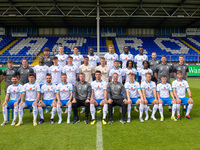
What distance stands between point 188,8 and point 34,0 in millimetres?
16003

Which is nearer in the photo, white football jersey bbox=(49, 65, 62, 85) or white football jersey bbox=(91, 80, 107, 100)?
white football jersey bbox=(91, 80, 107, 100)

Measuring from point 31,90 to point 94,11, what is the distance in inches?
628

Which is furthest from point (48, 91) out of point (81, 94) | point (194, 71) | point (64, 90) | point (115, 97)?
point (194, 71)

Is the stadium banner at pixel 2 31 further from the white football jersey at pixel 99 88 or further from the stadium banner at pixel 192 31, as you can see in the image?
the stadium banner at pixel 192 31

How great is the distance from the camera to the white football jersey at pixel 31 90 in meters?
5.52

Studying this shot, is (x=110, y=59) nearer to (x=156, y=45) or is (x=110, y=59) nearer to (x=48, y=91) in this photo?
(x=48, y=91)

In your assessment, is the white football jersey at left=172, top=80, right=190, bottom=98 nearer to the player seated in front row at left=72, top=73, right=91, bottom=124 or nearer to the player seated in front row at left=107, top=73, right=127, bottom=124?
the player seated in front row at left=107, top=73, right=127, bottom=124

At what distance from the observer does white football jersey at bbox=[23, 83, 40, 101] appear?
552 cm

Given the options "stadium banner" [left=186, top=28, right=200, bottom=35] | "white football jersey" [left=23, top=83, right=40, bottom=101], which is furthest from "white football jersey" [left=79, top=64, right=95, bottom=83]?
"stadium banner" [left=186, top=28, right=200, bottom=35]

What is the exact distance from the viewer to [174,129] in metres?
4.57

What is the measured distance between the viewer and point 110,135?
421cm

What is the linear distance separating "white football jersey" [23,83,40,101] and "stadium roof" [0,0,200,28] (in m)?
13.4

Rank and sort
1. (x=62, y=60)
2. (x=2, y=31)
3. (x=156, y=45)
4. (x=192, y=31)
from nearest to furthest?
(x=62, y=60) → (x=156, y=45) → (x=2, y=31) → (x=192, y=31)

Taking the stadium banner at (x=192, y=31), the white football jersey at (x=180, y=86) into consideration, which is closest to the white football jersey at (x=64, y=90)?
the white football jersey at (x=180, y=86)
